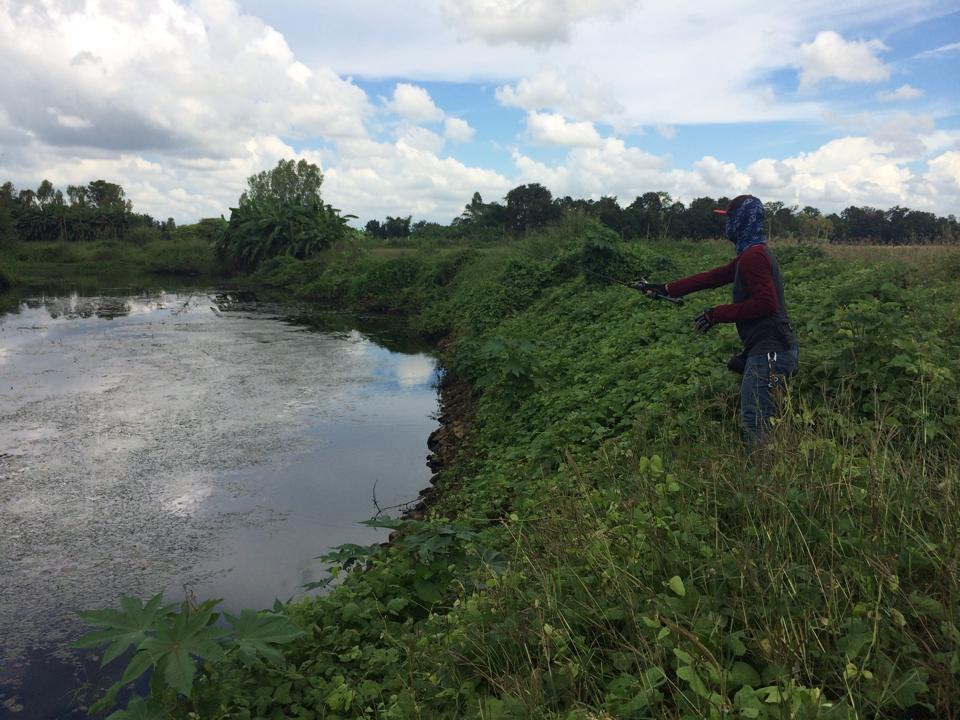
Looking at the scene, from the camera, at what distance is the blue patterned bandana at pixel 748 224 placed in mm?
4406

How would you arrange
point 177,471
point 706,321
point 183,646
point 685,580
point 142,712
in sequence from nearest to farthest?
point 685,580 → point 183,646 → point 142,712 → point 706,321 → point 177,471

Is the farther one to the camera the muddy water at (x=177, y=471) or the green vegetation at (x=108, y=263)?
the green vegetation at (x=108, y=263)

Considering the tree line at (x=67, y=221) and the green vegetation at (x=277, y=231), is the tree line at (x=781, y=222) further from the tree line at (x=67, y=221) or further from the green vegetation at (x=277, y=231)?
the tree line at (x=67, y=221)

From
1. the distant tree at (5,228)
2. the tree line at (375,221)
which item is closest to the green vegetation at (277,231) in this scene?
the tree line at (375,221)

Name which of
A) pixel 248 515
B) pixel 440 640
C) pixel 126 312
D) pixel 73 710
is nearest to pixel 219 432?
pixel 248 515

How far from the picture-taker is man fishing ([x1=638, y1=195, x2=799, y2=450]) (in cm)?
425

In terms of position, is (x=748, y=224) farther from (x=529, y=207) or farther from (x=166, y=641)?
(x=529, y=207)

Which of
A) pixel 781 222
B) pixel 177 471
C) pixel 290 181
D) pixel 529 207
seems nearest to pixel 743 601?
pixel 177 471

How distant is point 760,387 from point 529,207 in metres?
40.7

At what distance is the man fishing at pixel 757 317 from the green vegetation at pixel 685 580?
0.26 metres

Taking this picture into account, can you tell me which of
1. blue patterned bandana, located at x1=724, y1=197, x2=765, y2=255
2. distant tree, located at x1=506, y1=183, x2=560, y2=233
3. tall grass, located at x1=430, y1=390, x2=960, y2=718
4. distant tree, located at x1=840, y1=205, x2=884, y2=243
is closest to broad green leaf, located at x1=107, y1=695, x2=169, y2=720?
tall grass, located at x1=430, y1=390, x2=960, y2=718

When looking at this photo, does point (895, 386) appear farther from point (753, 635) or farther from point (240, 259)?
point (240, 259)

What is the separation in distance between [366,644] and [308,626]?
0.38m

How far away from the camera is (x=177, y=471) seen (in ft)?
26.5
